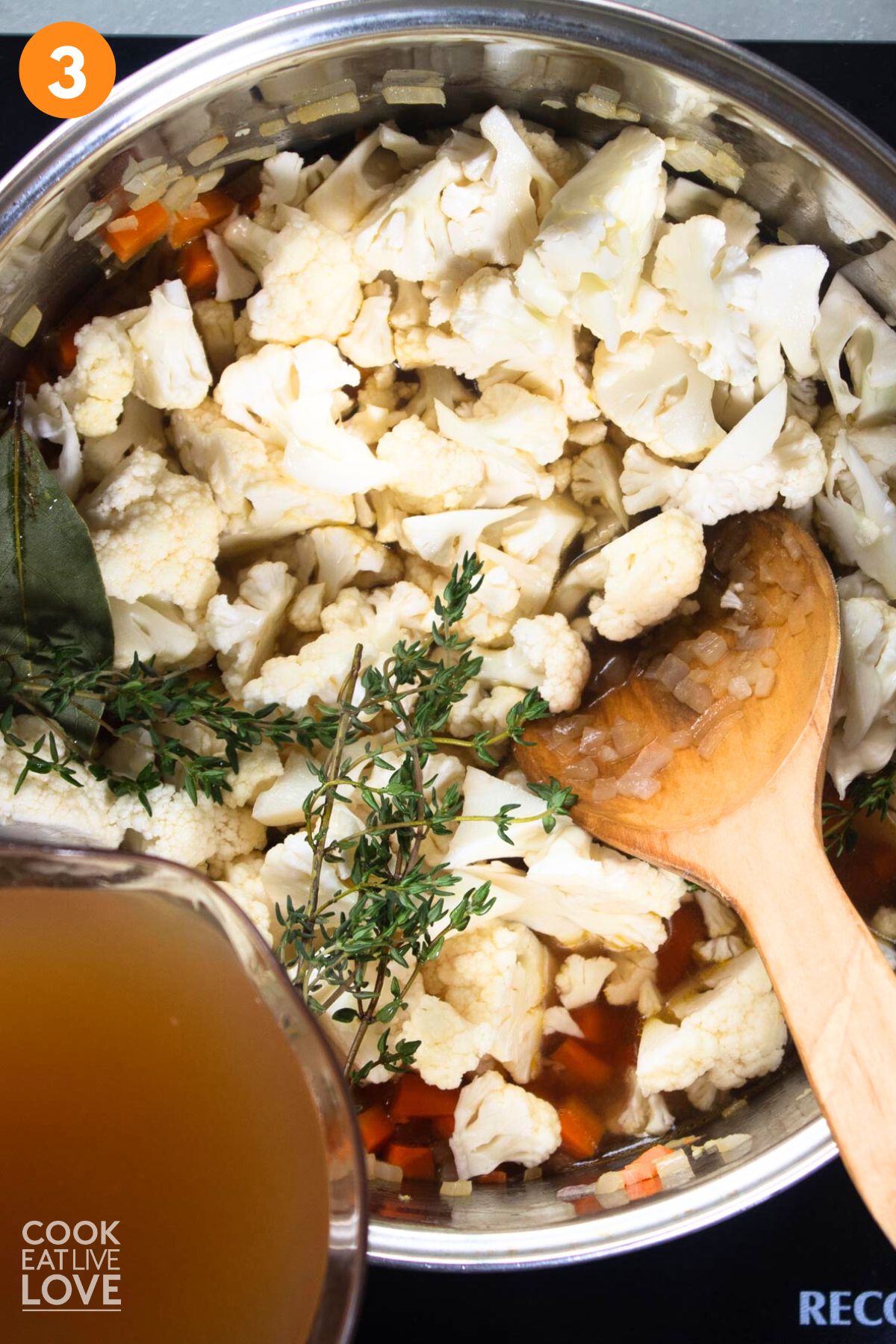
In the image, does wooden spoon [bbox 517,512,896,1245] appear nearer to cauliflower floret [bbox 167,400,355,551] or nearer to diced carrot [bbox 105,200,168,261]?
cauliflower floret [bbox 167,400,355,551]

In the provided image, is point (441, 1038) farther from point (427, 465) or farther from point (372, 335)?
point (372, 335)

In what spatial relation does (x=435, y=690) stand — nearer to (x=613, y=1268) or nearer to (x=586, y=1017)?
(x=586, y=1017)

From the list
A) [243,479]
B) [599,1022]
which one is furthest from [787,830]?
[243,479]

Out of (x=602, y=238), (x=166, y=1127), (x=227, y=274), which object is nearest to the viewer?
(x=166, y=1127)

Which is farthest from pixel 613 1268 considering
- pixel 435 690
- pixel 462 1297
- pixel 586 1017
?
pixel 435 690

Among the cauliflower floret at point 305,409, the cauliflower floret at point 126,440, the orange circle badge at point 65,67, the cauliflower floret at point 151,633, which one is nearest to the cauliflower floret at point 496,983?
the cauliflower floret at point 151,633

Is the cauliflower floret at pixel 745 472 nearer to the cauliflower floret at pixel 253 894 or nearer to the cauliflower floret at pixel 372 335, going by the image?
the cauliflower floret at pixel 372 335
